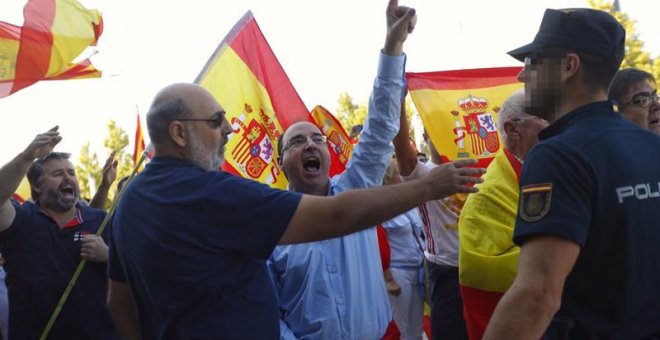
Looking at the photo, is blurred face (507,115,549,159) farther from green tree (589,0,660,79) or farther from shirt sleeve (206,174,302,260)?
green tree (589,0,660,79)

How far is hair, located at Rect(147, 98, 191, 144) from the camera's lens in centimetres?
348

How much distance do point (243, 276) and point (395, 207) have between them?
2.14ft

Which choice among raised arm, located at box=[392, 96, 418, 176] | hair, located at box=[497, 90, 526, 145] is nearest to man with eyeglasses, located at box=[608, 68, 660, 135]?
hair, located at box=[497, 90, 526, 145]

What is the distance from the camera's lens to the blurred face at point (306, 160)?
4.70m

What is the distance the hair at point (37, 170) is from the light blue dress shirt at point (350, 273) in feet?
9.98

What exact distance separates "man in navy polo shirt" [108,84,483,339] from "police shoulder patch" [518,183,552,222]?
41 cm

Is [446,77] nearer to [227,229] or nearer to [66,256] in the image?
[66,256]

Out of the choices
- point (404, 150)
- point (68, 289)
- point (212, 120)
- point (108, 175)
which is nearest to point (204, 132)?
point (212, 120)

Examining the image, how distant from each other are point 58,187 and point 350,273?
3.17m

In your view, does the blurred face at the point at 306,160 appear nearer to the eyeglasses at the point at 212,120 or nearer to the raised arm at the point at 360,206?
the eyeglasses at the point at 212,120

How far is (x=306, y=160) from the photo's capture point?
4.74 metres

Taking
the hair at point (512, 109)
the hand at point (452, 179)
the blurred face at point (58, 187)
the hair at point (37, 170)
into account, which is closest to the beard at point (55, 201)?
the blurred face at point (58, 187)

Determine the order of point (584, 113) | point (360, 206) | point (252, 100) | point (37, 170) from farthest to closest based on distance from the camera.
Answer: point (37, 170) < point (252, 100) < point (360, 206) < point (584, 113)

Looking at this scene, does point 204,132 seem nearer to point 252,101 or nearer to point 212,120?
point 212,120
